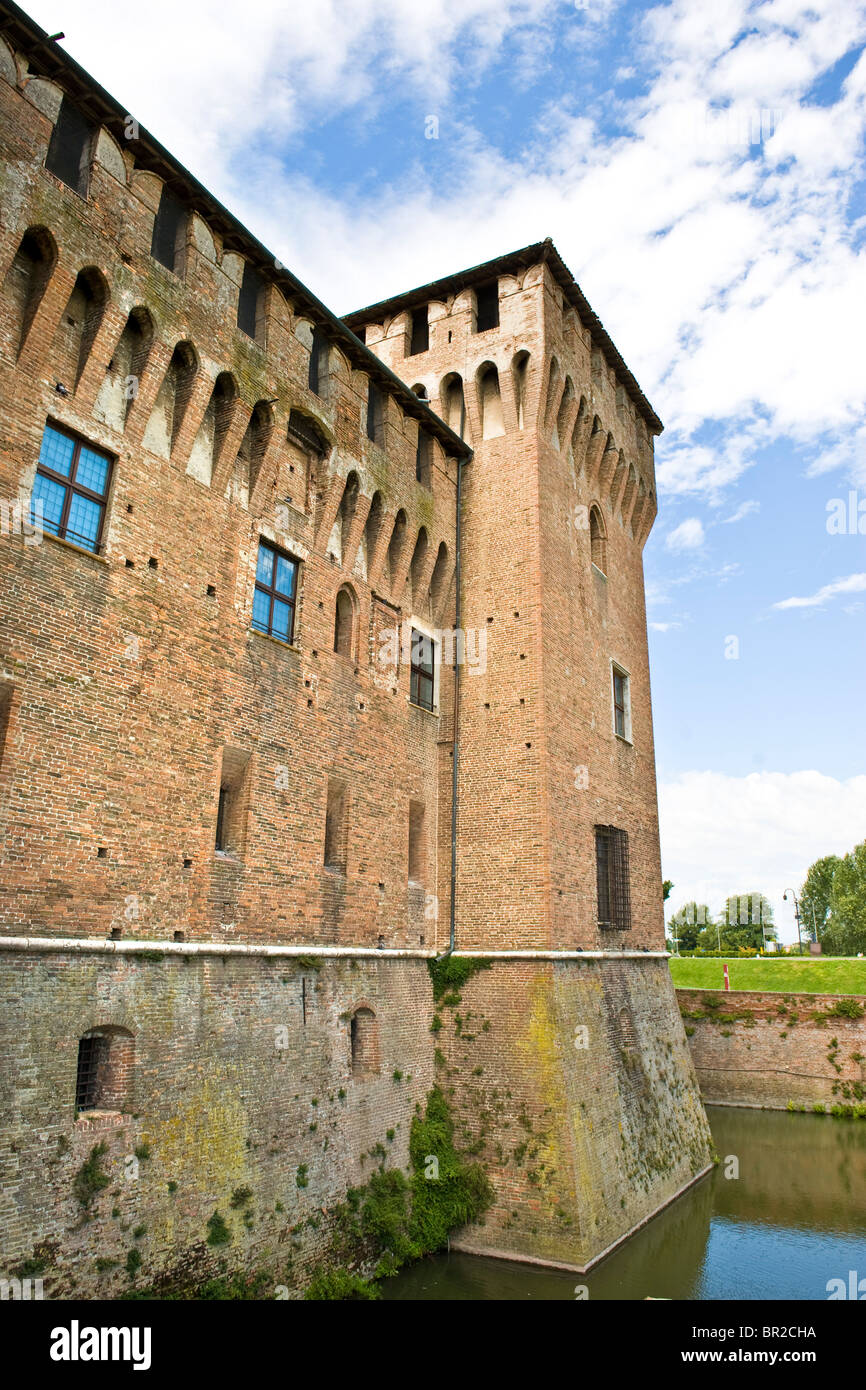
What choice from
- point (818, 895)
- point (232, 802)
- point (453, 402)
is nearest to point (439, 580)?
point (453, 402)

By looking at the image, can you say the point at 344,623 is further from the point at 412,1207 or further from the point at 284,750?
the point at 412,1207

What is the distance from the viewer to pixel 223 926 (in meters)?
11.3

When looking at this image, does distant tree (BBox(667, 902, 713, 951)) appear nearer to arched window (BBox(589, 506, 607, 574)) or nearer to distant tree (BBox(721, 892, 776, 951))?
distant tree (BBox(721, 892, 776, 951))

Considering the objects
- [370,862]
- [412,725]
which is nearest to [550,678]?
[412,725]

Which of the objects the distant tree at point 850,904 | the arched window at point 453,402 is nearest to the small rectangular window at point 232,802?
the arched window at point 453,402

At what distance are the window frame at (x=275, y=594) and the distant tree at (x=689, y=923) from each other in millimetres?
79727

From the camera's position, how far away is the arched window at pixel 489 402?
1923cm

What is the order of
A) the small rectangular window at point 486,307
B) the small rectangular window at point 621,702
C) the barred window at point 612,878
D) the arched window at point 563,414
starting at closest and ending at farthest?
the barred window at point 612,878, the arched window at point 563,414, the small rectangular window at point 486,307, the small rectangular window at point 621,702

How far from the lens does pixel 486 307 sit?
66.2 ft

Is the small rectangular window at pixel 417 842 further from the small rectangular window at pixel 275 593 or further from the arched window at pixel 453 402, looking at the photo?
the arched window at pixel 453 402

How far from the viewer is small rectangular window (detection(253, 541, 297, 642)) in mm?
13086

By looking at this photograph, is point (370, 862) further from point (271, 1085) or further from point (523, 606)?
point (523, 606)

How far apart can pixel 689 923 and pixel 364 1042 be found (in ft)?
318

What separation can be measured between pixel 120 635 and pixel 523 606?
9061 millimetres
